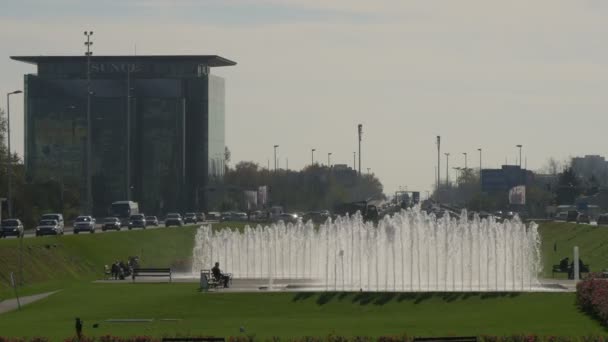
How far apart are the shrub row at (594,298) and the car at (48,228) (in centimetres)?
4636

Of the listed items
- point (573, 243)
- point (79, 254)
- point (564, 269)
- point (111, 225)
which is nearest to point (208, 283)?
point (564, 269)

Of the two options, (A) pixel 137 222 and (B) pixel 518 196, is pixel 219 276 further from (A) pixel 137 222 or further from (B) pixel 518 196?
(B) pixel 518 196

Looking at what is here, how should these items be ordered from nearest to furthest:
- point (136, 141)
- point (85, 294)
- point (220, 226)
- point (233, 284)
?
1. point (85, 294)
2. point (233, 284)
3. point (220, 226)
4. point (136, 141)

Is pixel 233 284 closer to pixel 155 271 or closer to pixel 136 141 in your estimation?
pixel 155 271

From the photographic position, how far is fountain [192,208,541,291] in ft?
212

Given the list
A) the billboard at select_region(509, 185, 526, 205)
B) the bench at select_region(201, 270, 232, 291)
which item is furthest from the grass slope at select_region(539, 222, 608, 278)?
the billboard at select_region(509, 185, 526, 205)

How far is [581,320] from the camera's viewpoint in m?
45.9

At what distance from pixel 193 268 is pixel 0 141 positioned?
132 ft

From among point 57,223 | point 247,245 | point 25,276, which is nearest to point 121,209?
point 57,223

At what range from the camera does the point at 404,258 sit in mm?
72312

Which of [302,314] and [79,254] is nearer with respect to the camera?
[302,314]

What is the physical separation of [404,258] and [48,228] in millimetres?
28169

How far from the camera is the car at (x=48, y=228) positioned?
301 feet

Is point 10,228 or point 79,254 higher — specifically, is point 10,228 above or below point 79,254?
above
